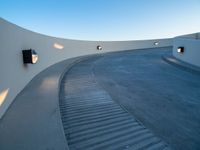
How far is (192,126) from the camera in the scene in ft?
8.62

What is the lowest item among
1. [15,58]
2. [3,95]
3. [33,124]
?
[33,124]

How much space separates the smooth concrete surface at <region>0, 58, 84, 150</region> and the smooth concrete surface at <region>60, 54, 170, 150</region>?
25 centimetres

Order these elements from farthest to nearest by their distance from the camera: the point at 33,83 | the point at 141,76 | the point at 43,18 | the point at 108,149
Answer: the point at 43,18 → the point at 141,76 → the point at 33,83 → the point at 108,149

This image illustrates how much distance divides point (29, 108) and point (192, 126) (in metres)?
2.63

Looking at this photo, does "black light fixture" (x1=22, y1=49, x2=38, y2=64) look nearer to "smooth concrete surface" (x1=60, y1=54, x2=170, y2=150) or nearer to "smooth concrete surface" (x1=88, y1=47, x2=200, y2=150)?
"smooth concrete surface" (x1=60, y1=54, x2=170, y2=150)

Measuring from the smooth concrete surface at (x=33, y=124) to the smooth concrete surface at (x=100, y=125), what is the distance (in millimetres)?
248

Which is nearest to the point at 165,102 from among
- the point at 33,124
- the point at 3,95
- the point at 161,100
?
the point at 161,100

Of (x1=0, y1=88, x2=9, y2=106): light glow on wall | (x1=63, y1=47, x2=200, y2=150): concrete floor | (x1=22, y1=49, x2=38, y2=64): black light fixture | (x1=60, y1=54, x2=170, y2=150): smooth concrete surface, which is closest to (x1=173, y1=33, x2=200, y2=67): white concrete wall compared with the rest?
(x1=63, y1=47, x2=200, y2=150): concrete floor

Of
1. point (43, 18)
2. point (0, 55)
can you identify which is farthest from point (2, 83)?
point (43, 18)

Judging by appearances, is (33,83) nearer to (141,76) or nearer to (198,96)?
(141,76)

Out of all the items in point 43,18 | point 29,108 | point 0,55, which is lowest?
point 29,108

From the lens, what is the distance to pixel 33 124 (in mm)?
2234

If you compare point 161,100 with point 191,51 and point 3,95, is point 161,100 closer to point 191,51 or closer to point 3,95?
point 3,95

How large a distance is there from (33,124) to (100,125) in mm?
982
